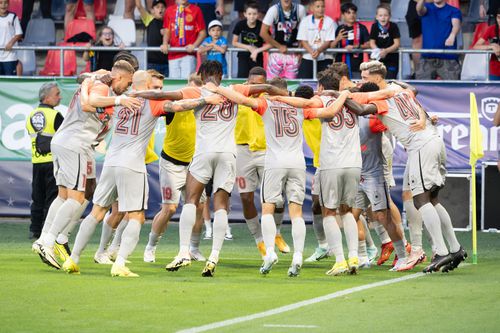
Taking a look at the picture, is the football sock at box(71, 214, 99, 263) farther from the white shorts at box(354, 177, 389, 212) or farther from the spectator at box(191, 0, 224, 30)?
the spectator at box(191, 0, 224, 30)

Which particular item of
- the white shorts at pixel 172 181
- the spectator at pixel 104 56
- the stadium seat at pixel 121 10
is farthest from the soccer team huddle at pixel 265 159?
the stadium seat at pixel 121 10

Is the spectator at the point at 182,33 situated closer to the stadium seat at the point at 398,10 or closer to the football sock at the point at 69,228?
the stadium seat at the point at 398,10

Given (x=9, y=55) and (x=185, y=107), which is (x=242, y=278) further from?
(x=9, y=55)

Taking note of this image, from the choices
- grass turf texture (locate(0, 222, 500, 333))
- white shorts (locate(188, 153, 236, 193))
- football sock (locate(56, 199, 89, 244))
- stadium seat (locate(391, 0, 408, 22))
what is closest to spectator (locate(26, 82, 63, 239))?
grass turf texture (locate(0, 222, 500, 333))

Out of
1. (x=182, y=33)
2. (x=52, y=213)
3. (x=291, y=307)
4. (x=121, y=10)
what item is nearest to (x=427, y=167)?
(x=291, y=307)

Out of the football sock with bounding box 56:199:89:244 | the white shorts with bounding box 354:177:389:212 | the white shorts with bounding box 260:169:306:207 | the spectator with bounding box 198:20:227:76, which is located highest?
the spectator with bounding box 198:20:227:76

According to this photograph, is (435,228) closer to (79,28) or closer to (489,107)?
(489,107)

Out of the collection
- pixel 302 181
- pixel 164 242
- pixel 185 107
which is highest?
pixel 185 107

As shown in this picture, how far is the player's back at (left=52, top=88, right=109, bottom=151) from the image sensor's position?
45.0 feet

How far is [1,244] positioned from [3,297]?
668 cm

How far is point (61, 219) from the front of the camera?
520 inches

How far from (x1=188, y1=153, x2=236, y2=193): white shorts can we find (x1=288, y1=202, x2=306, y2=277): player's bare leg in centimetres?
77

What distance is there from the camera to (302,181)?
13000 millimetres

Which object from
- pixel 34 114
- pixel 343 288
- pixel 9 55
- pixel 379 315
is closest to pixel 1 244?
pixel 34 114
